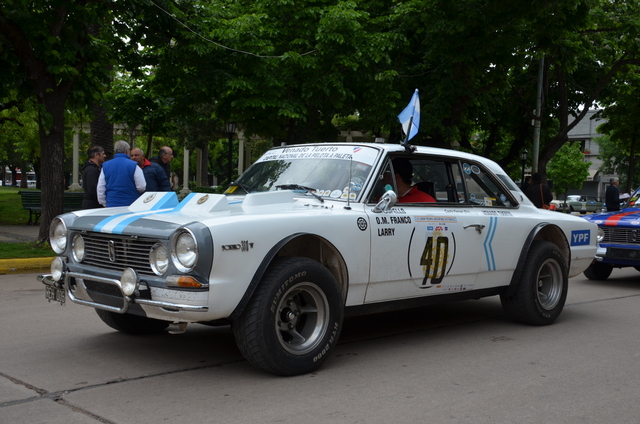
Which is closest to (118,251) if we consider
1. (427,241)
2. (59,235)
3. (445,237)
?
(59,235)

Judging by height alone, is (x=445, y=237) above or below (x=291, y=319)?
above

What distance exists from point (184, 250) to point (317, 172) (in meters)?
1.75

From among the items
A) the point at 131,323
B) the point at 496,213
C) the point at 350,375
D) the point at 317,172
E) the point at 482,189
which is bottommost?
the point at 350,375

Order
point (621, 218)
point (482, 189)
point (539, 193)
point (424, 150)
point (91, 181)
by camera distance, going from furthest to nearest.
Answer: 1. point (539, 193)
2. point (621, 218)
3. point (91, 181)
4. point (482, 189)
5. point (424, 150)

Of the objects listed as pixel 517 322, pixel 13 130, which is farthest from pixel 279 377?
pixel 13 130

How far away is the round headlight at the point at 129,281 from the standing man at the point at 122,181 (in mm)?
4777

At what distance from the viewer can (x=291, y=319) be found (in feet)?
15.6

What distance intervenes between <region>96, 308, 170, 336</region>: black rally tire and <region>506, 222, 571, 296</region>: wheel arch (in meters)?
3.26

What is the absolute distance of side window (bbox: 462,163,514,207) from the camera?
21.1 feet

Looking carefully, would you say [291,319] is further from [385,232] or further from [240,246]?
[385,232]

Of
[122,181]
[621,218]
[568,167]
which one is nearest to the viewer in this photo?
[122,181]

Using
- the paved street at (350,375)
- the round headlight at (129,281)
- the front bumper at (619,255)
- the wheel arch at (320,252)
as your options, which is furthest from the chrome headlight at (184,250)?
the front bumper at (619,255)

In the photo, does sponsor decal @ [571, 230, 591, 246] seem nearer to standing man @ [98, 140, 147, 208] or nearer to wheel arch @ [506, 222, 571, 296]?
wheel arch @ [506, 222, 571, 296]

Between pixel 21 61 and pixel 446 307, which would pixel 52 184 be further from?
pixel 446 307
